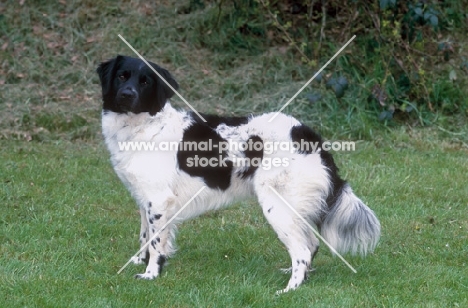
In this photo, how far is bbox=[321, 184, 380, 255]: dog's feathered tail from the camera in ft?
15.4

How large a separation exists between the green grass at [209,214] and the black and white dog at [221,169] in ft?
1.00

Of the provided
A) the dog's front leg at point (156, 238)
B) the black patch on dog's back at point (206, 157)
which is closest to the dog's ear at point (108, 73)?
the black patch on dog's back at point (206, 157)

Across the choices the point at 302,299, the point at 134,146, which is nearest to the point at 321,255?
the point at 302,299

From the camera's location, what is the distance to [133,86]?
4789mm

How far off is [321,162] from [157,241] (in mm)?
1112

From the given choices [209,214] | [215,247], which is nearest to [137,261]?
[215,247]

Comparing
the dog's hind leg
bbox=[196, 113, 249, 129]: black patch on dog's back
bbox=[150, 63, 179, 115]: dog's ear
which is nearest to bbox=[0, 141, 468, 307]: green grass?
the dog's hind leg

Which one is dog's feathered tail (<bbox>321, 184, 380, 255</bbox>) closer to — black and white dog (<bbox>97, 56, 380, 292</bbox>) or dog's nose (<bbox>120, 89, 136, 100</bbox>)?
black and white dog (<bbox>97, 56, 380, 292</bbox>)

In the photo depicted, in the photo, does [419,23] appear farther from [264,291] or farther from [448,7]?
[264,291]

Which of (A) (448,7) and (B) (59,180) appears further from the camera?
(A) (448,7)

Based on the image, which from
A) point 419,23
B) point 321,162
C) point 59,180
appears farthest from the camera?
point 419,23

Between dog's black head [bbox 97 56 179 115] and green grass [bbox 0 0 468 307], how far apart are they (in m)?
1.01

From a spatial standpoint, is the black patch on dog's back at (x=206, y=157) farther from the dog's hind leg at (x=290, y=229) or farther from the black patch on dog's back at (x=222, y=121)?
the dog's hind leg at (x=290, y=229)

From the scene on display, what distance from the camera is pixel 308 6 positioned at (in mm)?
9555
